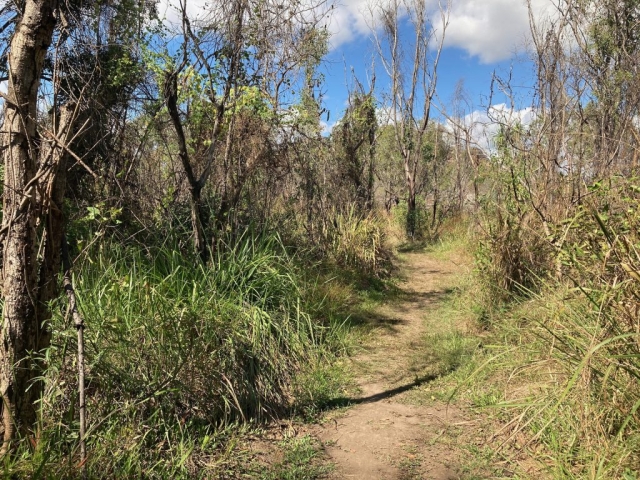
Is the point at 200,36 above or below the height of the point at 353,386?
above

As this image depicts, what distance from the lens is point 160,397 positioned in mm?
2945

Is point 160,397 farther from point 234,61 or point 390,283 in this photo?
point 390,283

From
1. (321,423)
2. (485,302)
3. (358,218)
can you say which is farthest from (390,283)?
(321,423)

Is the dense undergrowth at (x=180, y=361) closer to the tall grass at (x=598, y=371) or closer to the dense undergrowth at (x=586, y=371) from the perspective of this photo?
the dense undergrowth at (x=586, y=371)

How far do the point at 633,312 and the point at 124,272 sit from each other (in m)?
3.57

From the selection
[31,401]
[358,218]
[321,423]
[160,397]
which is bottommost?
[321,423]

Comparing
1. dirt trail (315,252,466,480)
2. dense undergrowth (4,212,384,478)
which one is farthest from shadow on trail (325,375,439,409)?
dense undergrowth (4,212,384,478)

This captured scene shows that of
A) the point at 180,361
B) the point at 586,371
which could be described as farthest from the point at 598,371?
the point at 180,361

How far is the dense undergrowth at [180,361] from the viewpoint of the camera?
2541 millimetres

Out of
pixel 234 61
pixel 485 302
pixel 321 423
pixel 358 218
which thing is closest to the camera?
pixel 321 423

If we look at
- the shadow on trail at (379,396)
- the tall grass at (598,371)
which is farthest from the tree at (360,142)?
the tall grass at (598,371)

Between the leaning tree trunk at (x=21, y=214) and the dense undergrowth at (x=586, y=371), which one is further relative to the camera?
the dense undergrowth at (x=586, y=371)

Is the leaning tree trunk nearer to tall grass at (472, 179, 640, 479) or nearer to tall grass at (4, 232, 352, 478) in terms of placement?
tall grass at (4, 232, 352, 478)

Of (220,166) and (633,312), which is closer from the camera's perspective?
(633,312)
